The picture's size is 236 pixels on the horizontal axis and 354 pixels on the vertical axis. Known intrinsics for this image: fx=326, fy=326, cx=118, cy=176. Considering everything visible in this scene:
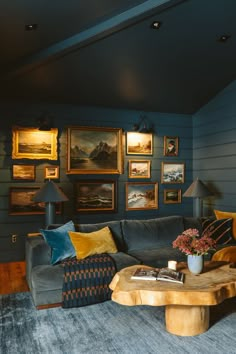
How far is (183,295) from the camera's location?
2621 millimetres

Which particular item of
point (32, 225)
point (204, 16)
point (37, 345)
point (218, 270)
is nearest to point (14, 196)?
point (32, 225)

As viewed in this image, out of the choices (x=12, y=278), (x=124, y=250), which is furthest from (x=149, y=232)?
(x=12, y=278)

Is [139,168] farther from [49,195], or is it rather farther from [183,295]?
[183,295]

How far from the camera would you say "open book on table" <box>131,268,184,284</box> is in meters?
2.88

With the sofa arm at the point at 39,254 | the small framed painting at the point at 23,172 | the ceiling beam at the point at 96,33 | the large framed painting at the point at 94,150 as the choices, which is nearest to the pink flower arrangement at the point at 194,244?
the sofa arm at the point at 39,254

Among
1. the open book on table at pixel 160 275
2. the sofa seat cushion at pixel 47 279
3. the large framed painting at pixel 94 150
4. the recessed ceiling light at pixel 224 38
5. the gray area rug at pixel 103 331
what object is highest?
the recessed ceiling light at pixel 224 38

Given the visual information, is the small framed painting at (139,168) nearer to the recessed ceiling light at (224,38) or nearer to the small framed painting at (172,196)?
the small framed painting at (172,196)

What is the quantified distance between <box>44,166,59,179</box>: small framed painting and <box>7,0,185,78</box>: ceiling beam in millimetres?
1669

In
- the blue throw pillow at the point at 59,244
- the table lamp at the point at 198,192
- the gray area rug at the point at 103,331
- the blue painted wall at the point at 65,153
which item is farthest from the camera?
the table lamp at the point at 198,192

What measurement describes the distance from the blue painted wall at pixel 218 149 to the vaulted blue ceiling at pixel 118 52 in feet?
0.94

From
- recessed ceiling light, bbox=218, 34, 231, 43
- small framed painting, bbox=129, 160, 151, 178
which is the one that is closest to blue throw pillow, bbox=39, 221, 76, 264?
small framed painting, bbox=129, 160, 151, 178

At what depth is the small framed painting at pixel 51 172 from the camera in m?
5.64

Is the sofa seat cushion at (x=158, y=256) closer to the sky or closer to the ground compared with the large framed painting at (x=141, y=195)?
closer to the ground

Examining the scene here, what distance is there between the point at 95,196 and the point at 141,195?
96 centimetres
